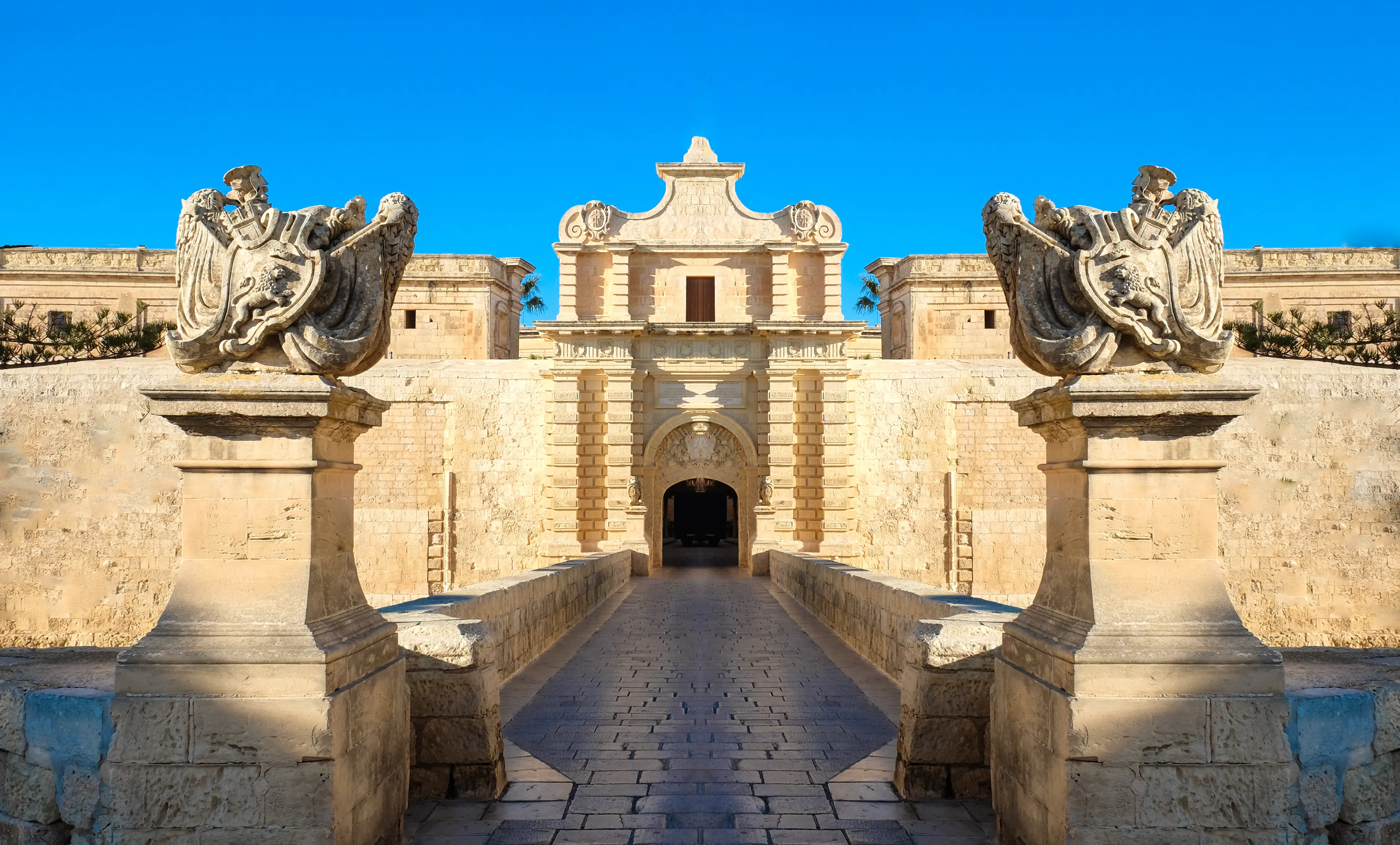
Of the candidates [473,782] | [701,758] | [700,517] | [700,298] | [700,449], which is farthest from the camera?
[700,517]

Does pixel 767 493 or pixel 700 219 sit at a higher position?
pixel 700 219

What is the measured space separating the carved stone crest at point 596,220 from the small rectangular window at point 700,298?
219 centimetres

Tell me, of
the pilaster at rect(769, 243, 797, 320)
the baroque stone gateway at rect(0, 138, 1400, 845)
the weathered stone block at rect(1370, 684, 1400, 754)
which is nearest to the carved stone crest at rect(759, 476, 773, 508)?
the pilaster at rect(769, 243, 797, 320)

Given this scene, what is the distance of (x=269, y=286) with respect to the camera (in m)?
3.75

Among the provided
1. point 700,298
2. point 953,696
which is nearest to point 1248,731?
point 953,696

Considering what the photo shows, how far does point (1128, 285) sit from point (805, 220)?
1833 centimetres

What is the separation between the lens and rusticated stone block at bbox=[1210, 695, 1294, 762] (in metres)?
3.43

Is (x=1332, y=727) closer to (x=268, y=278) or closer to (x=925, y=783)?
(x=925, y=783)

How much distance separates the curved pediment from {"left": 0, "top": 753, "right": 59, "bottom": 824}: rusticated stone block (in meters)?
18.4

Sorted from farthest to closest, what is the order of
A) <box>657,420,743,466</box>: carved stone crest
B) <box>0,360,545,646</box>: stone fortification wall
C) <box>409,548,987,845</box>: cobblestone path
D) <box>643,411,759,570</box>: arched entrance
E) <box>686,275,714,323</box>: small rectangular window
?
<box>657,420,743,466</box>: carved stone crest, <box>686,275,714,323</box>: small rectangular window, <box>643,411,759,570</box>: arched entrance, <box>0,360,545,646</box>: stone fortification wall, <box>409,548,987,845</box>: cobblestone path

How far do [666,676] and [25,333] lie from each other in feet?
68.1

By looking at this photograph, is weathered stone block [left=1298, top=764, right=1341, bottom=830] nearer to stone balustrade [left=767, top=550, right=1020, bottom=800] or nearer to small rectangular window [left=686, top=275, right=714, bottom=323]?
stone balustrade [left=767, top=550, right=1020, bottom=800]

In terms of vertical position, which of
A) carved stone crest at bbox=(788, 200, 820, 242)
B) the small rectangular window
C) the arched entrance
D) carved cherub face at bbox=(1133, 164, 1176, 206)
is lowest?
the arched entrance

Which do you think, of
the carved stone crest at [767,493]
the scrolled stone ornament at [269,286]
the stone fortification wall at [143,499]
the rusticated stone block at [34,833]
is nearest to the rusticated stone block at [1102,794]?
the scrolled stone ornament at [269,286]
